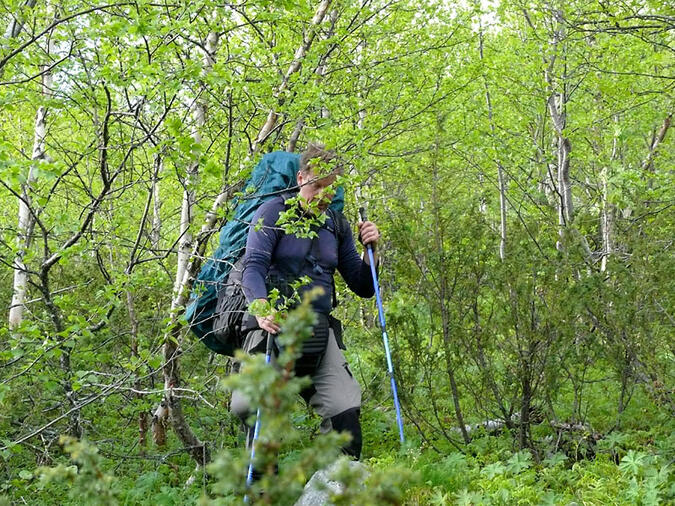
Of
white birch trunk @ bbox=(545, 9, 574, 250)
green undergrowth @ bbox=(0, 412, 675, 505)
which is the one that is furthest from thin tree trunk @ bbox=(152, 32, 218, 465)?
white birch trunk @ bbox=(545, 9, 574, 250)

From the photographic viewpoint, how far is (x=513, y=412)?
16.4ft

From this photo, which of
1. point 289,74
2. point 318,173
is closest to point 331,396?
point 318,173

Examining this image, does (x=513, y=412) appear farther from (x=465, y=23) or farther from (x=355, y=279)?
(x=465, y=23)

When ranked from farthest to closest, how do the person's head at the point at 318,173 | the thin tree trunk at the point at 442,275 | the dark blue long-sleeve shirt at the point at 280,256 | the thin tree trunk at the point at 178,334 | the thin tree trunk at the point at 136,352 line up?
the thin tree trunk at the point at 136,352 → the thin tree trunk at the point at 442,275 → the thin tree trunk at the point at 178,334 → the person's head at the point at 318,173 → the dark blue long-sleeve shirt at the point at 280,256

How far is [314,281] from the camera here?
13.5 ft

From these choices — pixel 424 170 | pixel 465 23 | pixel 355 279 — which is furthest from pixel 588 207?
pixel 355 279

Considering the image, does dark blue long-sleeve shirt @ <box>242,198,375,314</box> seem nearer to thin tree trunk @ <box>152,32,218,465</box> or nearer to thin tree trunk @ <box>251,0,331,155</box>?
thin tree trunk @ <box>152,32,218,465</box>

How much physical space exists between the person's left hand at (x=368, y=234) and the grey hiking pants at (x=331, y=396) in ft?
2.70

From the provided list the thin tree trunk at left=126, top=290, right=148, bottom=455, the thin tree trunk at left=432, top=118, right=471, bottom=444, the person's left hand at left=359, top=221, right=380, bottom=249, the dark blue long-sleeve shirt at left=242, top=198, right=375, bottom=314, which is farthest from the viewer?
Result: the thin tree trunk at left=126, top=290, right=148, bottom=455

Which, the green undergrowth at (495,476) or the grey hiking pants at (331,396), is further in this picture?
the grey hiking pants at (331,396)

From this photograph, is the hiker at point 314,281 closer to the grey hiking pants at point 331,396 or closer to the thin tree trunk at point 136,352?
the grey hiking pants at point 331,396

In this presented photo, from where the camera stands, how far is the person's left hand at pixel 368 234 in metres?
4.56

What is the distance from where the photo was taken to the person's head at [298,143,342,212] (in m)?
4.09

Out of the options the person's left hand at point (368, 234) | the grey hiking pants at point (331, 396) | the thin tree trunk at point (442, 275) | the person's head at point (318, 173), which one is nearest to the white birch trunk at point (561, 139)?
the thin tree trunk at point (442, 275)
